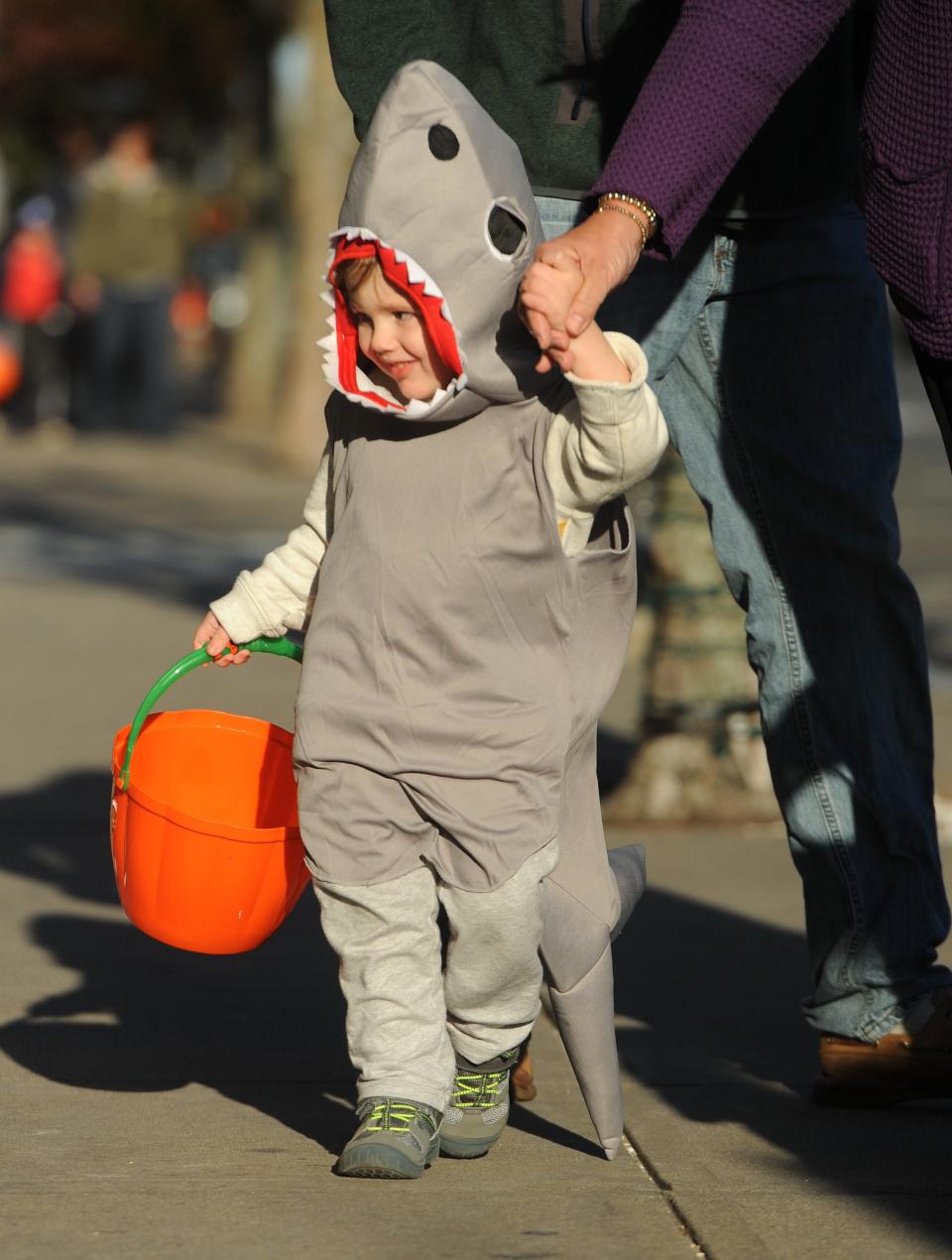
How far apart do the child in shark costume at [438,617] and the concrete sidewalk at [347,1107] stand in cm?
20

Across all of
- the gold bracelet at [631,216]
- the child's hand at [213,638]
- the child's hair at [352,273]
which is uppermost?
the gold bracelet at [631,216]

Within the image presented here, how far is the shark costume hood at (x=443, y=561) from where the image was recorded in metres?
2.97

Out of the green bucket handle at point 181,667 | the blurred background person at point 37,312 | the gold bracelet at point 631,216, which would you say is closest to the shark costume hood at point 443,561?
the gold bracelet at point 631,216

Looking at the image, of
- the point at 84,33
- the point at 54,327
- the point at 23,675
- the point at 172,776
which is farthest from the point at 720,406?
the point at 84,33

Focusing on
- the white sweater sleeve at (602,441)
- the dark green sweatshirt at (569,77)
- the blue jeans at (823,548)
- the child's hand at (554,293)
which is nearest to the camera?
the child's hand at (554,293)

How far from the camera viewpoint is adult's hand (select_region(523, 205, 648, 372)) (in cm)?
277

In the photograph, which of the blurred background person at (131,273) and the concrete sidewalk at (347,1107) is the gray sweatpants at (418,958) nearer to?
the concrete sidewalk at (347,1107)

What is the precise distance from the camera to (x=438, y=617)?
118 inches

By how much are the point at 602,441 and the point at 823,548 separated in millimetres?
684

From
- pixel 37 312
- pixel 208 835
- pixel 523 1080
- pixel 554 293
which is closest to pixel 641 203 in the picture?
pixel 554 293

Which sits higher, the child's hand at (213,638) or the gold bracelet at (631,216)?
the gold bracelet at (631,216)

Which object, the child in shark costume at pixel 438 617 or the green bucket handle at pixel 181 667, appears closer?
the child in shark costume at pixel 438 617

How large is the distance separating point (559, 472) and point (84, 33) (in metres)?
28.5

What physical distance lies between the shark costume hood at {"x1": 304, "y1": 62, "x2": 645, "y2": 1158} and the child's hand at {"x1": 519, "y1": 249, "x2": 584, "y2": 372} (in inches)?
8.1
